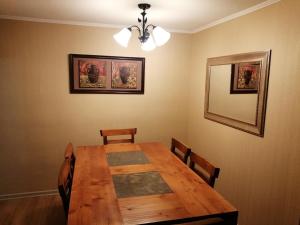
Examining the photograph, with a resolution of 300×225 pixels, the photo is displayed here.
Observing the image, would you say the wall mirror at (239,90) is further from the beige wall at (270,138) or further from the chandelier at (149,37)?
the chandelier at (149,37)

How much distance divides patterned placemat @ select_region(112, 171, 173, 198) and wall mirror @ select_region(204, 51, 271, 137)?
1.07 meters

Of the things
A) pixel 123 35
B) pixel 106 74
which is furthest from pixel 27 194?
pixel 123 35

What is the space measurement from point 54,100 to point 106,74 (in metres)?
0.77

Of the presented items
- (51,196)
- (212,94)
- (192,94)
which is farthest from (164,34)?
(51,196)

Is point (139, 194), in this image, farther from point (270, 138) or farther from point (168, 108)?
point (168, 108)

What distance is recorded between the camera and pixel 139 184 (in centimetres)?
174

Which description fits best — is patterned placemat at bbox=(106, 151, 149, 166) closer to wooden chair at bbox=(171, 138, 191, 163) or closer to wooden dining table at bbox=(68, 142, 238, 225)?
wooden dining table at bbox=(68, 142, 238, 225)

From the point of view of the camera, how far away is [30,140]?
3.10 metres

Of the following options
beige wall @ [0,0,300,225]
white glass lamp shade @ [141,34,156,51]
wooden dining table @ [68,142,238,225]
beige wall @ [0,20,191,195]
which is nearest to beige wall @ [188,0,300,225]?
beige wall @ [0,0,300,225]

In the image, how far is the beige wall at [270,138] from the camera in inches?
72.1

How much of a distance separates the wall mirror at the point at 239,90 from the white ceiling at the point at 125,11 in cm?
46

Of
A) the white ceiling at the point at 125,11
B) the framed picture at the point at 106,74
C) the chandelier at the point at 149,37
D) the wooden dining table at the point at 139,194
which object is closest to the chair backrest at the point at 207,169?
the wooden dining table at the point at 139,194

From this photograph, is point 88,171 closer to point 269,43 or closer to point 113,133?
point 113,133

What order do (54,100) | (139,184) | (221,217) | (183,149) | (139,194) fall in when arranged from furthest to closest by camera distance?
(54,100)
(183,149)
(139,184)
(139,194)
(221,217)
